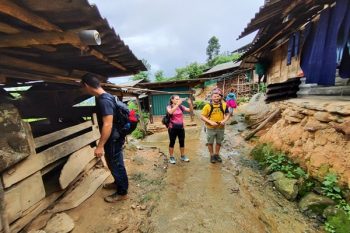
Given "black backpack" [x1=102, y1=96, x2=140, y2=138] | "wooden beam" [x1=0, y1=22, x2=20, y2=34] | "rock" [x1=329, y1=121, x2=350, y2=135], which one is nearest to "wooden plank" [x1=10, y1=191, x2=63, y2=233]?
"black backpack" [x1=102, y1=96, x2=140, y2=138]

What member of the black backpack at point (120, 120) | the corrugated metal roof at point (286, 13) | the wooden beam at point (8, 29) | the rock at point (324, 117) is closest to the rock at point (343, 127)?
the rock at point (324, 117)

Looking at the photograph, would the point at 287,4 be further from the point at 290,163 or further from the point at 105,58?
the point at 290,163

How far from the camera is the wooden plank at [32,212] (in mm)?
2592

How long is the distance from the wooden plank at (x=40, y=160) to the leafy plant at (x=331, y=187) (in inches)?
201

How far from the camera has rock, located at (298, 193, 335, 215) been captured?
145 inches

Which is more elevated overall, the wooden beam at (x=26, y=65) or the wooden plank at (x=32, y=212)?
the wooden beam at (x=26, y=65)

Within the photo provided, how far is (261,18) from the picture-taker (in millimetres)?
3807

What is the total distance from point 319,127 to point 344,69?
158 cm

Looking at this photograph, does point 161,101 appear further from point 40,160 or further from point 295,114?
point 40,160

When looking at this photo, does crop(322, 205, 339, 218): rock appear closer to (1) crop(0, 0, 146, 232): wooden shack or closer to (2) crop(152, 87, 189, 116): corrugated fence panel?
(1) crop(0, 0, 146, 232): wooden shack

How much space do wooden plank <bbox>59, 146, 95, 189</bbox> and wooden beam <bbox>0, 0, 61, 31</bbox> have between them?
2.58 metres

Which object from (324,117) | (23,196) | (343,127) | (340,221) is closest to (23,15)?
(23,196)

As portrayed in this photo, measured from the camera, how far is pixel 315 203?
12.4 feet

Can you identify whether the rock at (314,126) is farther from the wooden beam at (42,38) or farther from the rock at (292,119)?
the wooden beam at (42,38)
